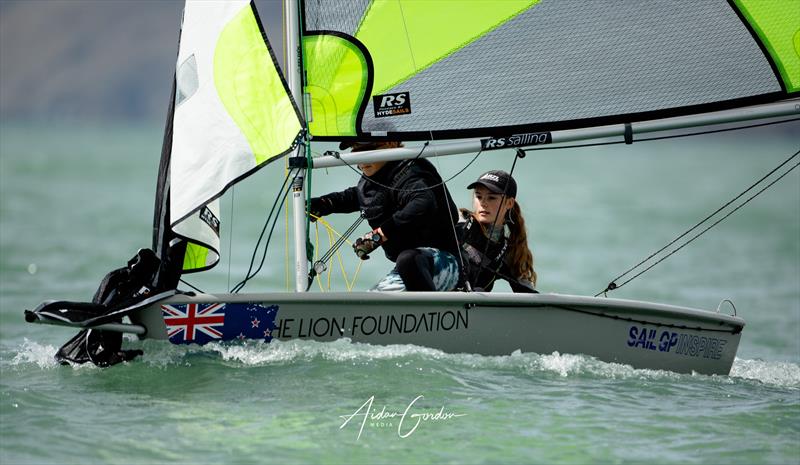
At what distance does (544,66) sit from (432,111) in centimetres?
62

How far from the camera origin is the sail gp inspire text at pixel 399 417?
4.44 metres

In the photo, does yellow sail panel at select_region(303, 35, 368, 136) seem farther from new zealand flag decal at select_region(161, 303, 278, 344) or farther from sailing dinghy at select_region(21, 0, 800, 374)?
new zealand flag decal at select_region(161, 303, 278, 344)

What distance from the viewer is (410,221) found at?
210 inches

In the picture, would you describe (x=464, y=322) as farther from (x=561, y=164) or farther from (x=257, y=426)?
(x=561, y=164)

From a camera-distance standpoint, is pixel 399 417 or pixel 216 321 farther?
pixel 216 321

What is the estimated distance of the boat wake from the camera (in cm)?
497

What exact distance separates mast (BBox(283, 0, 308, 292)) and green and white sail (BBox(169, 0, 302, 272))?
18cm

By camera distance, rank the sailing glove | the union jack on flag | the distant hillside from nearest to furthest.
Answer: the union jack on flag < the sailing glove < the distant hillside

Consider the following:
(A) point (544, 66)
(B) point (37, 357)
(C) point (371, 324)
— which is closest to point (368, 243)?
(C) point (371, 324)

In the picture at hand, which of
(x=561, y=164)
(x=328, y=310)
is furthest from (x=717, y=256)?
(x=561, y=164)

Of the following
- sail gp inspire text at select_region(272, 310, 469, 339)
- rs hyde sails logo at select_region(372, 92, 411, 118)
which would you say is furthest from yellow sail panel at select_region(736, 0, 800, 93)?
sail gp inspire text at select_region(272, 310, 469, 339)

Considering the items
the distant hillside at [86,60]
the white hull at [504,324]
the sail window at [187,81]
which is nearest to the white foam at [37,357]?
the white hull at [504,324]

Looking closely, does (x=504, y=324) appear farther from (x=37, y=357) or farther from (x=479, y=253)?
(x=37, y=357)

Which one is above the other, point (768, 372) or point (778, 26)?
point (778, 26)
